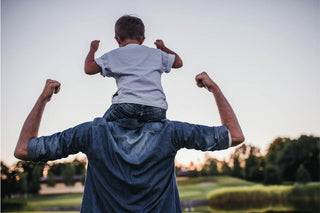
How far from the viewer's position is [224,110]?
4.79 feet

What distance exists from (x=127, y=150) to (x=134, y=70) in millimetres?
390

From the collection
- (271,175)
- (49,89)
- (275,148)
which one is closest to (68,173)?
(271,175)

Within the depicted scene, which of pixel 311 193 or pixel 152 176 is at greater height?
pixel 152 176

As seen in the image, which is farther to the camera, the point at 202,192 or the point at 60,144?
the point at 202,192

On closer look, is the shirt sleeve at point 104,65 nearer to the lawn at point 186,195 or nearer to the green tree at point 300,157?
the lawn at point 186,195

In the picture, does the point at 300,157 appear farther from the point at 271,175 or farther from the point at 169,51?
the point at 169,51

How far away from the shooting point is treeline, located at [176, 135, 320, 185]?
103 feet

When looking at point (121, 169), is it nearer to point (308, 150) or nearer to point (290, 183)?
point (290, 183)

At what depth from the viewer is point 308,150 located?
114ft

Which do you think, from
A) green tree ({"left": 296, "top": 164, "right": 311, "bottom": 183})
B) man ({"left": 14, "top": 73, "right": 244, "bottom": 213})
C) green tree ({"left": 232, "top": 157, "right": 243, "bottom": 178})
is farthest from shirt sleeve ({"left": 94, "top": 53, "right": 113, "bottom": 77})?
green tree ({"left": 296, "top": 164, "right": 311, "bottom": 183})

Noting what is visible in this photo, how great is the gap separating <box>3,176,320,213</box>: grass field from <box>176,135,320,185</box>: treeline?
2.90ft

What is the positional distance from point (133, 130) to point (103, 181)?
0.83 feet

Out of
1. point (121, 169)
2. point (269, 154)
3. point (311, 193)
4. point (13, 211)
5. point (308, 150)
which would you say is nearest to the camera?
point (121, 169)

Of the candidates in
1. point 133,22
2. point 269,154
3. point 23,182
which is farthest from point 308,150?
point 133,22
